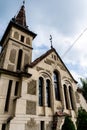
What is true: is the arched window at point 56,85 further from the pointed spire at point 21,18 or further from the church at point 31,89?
the pointed spire at point 21,18

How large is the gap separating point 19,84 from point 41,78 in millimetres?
2943

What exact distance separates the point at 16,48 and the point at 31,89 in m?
6.21

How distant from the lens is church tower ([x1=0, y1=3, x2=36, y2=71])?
50.9ft

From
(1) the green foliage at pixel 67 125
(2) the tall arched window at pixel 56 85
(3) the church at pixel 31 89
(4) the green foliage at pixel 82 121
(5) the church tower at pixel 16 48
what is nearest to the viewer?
(4) the green foliage at pixel 82 121

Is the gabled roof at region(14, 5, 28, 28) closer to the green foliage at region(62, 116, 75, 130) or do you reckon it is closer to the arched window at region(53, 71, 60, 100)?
the arched window at region(53, 71, 60, 100)

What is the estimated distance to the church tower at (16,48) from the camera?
15.5 metres

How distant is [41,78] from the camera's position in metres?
15.5

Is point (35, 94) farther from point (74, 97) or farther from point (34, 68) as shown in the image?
point (74, 97)

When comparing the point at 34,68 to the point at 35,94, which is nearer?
the point at 35,94

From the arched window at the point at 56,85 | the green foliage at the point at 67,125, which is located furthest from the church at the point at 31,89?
the green foliage at the point at 67,125

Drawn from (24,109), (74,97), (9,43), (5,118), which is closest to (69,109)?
(74,97)

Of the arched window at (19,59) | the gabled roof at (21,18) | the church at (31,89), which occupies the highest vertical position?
the gabled roof at (21,18)

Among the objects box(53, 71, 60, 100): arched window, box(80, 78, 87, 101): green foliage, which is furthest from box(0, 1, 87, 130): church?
box(80, 78, 87, 101): green foliage

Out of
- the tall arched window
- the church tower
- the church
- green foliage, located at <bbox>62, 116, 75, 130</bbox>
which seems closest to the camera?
the church
